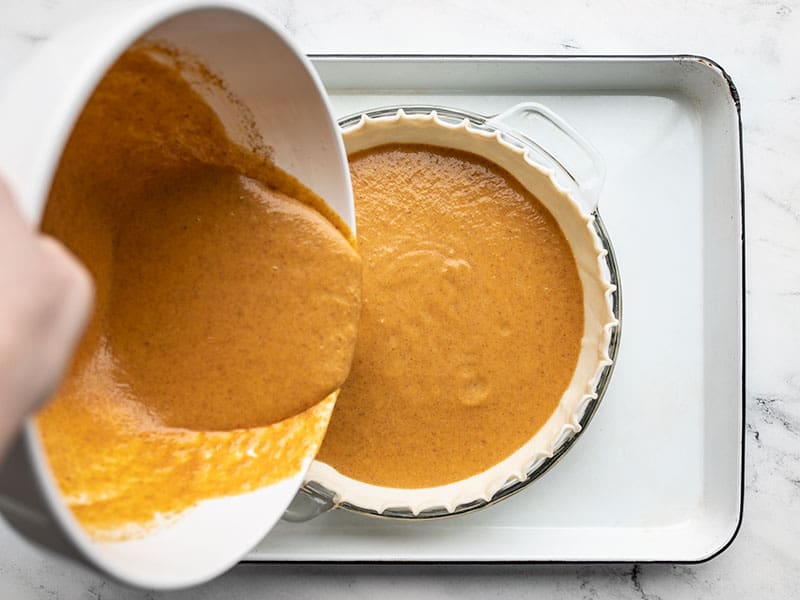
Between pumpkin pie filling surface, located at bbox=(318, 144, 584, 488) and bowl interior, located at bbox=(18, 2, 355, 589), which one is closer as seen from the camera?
bowl interior, located at bbox=(18, 2, 355, 589)

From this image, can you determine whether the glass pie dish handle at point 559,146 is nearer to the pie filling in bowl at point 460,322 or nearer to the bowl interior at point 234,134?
the pie filling in bowl at point 460,322

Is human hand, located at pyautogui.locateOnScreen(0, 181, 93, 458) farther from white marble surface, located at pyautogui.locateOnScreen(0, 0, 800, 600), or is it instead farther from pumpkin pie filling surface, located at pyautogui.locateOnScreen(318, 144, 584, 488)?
white marble surface, located at pyautogui.locateOnScreen(0, 0, 800, 600)

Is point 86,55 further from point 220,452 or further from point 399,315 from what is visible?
point 399,315

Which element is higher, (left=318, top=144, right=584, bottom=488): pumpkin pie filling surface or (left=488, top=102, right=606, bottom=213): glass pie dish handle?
(left=488, top=102, right=606, bottom=213): glass pie dish handle

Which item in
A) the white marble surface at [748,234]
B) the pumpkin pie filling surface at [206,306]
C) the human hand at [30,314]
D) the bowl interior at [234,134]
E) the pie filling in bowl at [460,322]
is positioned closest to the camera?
the human hand at [30,314]

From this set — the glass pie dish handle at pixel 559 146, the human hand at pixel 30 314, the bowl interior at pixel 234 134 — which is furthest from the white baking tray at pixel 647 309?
the human hand at pixel 30 314

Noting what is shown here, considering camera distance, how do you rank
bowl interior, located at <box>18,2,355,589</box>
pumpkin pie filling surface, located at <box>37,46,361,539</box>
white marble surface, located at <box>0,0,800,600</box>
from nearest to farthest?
bowl interior, located at <box>18,2,355,589</box>, pumpkin pie filling surface, located at <box>37,46,361,539</box>, white marble surface, located at <box>0,0,800,600</box>


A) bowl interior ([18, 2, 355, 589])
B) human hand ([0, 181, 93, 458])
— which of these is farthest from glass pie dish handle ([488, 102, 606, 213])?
human hand ([0, 181, 93, 458])
